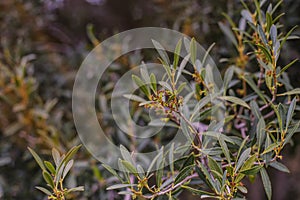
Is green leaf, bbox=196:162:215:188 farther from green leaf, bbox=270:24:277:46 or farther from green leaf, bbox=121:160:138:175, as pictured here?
green leaf, bbox=270:24:277:46

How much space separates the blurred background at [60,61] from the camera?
843 mm

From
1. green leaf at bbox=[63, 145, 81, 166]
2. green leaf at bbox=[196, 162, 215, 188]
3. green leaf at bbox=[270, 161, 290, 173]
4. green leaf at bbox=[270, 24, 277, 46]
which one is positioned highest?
green leaf at bbox=[270, 24, 277, 46]

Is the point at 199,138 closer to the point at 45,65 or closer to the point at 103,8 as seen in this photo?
the point at 45,65

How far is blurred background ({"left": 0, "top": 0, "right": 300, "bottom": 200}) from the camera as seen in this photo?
843 mm

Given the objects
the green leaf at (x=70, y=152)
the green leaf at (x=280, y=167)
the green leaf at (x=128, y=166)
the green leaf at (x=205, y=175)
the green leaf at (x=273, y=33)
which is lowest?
the green leaf at (x=280, y=167)

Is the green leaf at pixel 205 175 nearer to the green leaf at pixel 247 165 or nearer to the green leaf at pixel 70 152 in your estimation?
the green leaf at pixel 247 165

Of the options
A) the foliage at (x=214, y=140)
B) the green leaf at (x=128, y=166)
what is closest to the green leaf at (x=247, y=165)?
the foliage at (x=214, y=140)

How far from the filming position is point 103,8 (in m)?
1.27

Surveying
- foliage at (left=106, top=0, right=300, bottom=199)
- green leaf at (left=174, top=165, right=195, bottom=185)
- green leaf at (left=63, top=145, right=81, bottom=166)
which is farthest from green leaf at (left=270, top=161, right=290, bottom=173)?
green leaf at (left=63, top=145, right=81, bottom=166)

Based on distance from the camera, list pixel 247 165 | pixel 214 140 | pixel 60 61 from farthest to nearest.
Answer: pixel 60 61, pixel 214 140, pixel 247 165

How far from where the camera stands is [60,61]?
1161mm

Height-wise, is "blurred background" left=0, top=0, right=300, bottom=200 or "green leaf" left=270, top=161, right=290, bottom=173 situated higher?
"blurred background" left=0, top=0, right=300, bottom=200

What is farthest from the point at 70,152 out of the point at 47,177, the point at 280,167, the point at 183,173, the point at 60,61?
the point at 60,61

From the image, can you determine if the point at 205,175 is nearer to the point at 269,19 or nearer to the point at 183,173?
the point at 183,173
